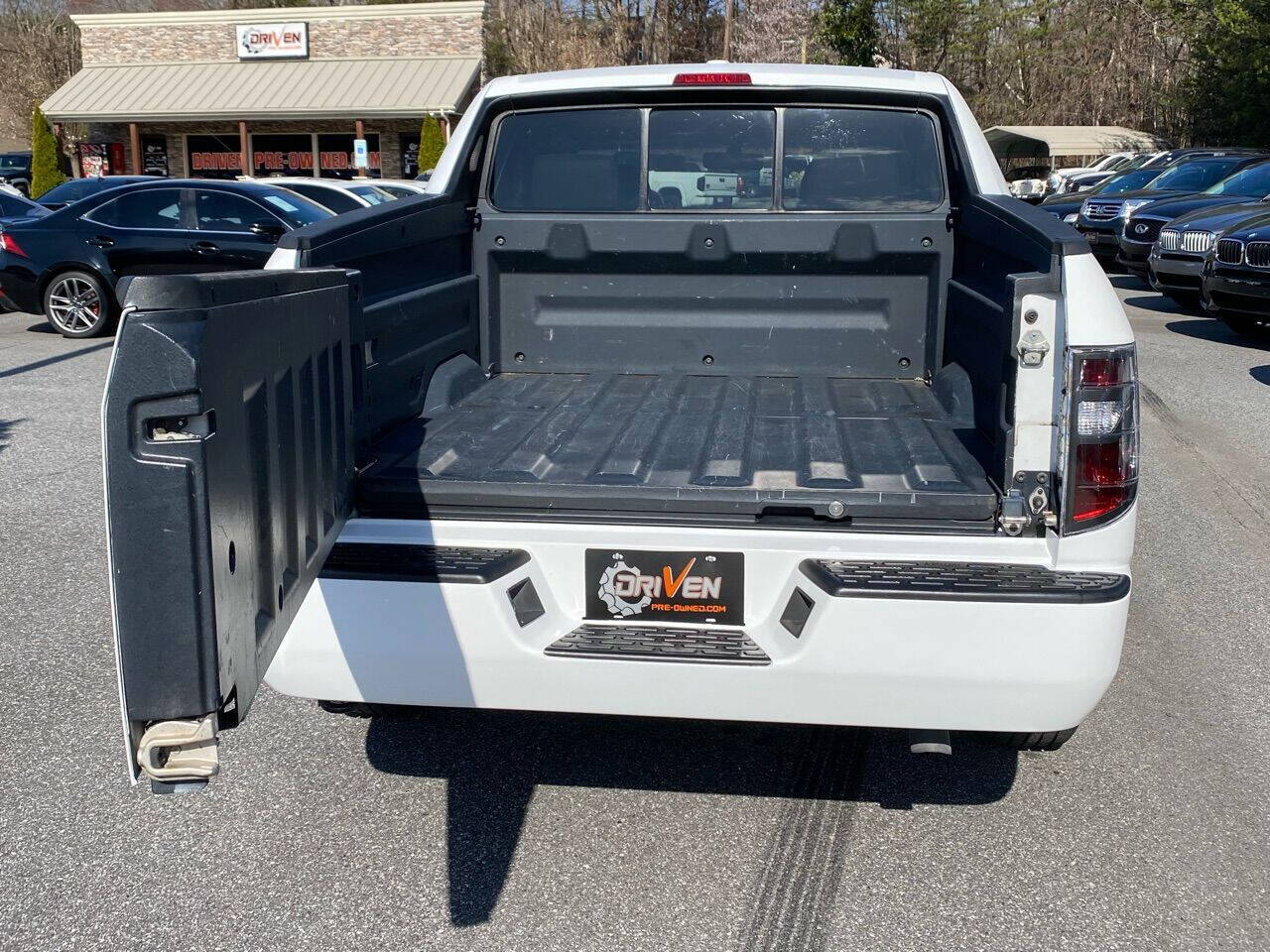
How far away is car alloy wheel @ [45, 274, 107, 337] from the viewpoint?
13.5 metres

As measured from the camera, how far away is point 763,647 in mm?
3014

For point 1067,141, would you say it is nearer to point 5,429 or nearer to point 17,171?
point 17,171

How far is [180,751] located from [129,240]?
40.5 ft

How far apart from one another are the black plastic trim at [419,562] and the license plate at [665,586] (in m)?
0.20

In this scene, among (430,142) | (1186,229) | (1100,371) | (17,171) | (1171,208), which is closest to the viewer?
(1100,371)

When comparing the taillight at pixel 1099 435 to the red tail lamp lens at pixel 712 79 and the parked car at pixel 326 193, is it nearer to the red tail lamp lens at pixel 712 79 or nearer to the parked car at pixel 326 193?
the red tail lamp lens at pixel 712 79

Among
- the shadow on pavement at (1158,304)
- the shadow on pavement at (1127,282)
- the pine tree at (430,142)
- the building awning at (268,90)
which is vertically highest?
the building awning at (268,90)

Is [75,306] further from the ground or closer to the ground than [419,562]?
closer to the ground

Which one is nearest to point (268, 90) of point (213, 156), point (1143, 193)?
point (213, 156)

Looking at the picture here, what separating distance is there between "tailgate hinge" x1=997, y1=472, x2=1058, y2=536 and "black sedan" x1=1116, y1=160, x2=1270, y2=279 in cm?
1477

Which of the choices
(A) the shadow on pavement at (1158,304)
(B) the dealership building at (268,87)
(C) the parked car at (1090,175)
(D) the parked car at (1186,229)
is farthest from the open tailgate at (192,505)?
(B) the dealership building at (268,87)

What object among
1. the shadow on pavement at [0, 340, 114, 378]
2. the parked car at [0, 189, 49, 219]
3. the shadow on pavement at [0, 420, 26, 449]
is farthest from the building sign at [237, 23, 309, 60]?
the shadow on pavement at [0, 420, 26, 449]

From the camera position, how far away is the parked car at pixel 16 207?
17.1 meters

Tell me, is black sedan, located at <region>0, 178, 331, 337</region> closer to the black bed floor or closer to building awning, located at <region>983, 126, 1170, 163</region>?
the black bed floor
